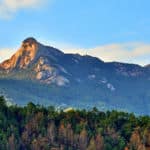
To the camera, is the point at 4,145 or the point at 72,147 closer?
the point at 4,145

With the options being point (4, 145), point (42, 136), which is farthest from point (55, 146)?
point (4, 145)

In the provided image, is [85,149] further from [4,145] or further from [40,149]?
[4,145]

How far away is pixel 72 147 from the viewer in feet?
656

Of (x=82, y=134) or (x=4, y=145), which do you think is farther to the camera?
(x=82, y=134)

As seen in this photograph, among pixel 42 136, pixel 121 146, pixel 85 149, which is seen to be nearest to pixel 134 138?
pixel 121 146

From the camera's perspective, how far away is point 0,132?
190 meters

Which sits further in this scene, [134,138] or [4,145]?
[134,138]

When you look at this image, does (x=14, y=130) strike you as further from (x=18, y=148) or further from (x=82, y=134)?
(x=82, y=134)

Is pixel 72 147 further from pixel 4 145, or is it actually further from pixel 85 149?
pixel 4 145

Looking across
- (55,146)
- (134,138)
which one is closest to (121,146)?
(134,138)

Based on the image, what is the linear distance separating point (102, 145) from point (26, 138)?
2662cm

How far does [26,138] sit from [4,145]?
12.4 m

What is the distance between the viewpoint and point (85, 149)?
196375 millimetres

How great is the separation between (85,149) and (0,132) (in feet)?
99.6
